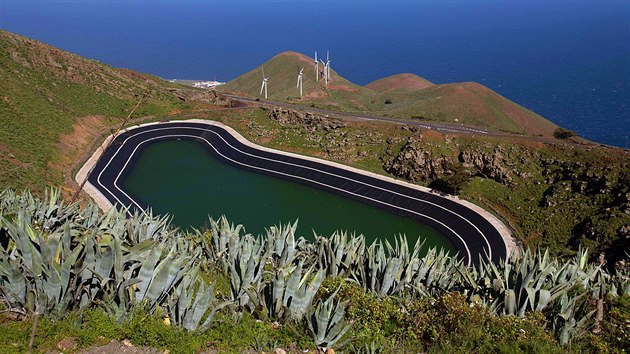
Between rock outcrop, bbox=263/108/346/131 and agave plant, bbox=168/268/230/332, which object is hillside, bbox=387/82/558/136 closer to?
rock outcrop, bbox=263/108/346/131

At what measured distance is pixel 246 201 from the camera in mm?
36469

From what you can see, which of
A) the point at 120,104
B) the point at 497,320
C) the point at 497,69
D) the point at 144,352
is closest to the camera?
the point at 144,352

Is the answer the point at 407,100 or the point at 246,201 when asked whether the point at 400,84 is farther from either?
the point at 246,201

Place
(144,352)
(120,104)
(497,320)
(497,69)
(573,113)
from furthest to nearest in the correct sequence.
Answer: (497,69) → (573,113) → (120,104) → (497,320) → (144,352)

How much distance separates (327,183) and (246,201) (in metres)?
6.97

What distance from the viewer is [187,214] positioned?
3378 centimetres

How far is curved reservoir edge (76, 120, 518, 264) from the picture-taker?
30.9 meters

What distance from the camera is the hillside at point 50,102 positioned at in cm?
3525

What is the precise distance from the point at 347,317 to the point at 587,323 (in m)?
5.25

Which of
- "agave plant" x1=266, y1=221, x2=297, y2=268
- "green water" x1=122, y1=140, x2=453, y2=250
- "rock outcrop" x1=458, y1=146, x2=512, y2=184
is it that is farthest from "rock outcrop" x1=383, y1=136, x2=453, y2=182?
"agave plant" x1=266, y1=221, x2=297, y2=268

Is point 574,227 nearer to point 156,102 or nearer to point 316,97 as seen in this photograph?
point 156,102

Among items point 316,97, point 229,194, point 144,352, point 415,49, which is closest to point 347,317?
point 144,352

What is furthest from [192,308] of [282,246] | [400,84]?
[400,84]

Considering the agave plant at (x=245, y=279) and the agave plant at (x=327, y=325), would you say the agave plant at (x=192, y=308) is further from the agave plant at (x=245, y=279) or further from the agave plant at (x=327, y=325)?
the agave plant at (x=327, y=325)
